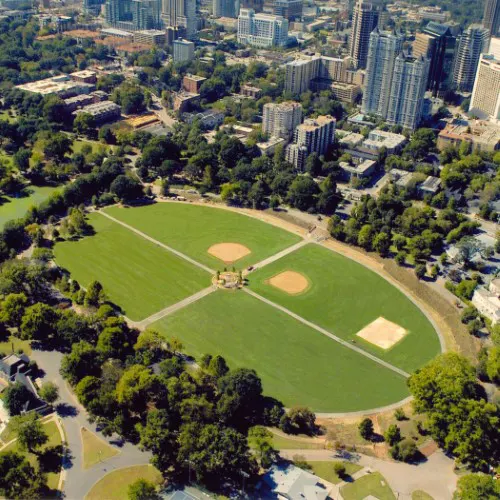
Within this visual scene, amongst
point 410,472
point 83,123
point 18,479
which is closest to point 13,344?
point 18,479

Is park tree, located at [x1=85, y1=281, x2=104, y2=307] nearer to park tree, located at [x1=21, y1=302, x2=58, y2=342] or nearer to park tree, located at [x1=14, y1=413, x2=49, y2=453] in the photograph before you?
park tree, located at [x1=21, y1=302, x2=58, y2=342]

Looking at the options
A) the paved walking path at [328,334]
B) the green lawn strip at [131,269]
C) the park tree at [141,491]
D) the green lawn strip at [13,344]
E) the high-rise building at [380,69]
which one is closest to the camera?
the park tree at [141,491]

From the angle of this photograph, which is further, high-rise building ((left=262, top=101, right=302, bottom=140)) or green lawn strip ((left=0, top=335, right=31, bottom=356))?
high-rise building ((left=262, top=101, right=302, bottom=140))

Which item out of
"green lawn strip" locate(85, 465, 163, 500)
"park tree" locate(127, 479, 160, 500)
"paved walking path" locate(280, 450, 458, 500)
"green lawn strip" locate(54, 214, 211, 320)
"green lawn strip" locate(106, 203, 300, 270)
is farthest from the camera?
"green lawn strip" locate(106, 203, 300, 270)

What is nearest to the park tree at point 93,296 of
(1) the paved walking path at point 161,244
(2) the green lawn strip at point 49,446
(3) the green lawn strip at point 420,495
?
(1) the paved walking path at point 161,244

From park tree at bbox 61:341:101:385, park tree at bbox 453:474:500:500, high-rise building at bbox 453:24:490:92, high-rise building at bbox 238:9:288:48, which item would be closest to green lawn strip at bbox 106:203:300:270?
park tree at bbox 61:341:101:385

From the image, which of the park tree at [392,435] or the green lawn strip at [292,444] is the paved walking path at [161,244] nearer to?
the green lawn strip at [292,444]

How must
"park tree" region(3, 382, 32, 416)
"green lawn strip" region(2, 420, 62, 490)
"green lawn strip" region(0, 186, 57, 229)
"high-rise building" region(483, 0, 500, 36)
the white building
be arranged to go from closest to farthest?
"green lawn strip" region(2, 420, 62, 490) → "park tree" region(3, 382, 32, 416) → the white building → "green lawn strip" region(0, 186, 57, 229) → "high-rise building" region(483, 0, 500, 36)

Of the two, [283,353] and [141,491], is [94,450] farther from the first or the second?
[283,353]
